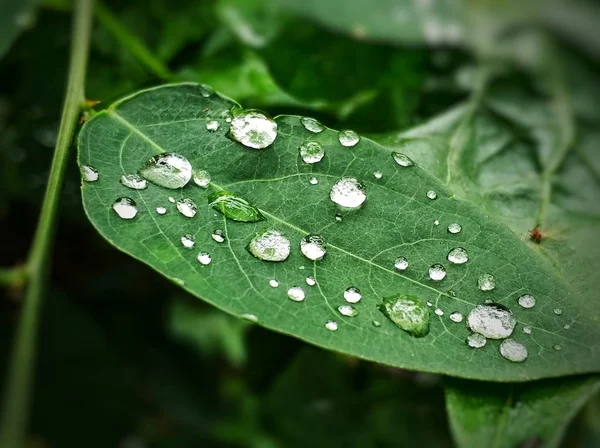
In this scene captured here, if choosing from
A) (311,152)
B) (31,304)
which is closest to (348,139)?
(311,152)

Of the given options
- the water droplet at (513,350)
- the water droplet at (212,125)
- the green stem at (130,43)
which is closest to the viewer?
the water droplet at (513,350)

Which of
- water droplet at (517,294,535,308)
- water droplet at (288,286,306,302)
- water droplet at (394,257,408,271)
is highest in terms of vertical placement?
water droplet at (394,257,408,271)

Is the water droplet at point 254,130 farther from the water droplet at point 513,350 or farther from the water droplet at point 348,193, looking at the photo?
the water droplet at point 513,350

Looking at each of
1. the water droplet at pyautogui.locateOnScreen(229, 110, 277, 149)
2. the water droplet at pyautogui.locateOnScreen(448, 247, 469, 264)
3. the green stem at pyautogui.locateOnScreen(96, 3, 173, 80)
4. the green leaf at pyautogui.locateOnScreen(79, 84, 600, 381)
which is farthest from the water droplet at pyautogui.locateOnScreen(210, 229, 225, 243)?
the green stem at pyautogui.locateOnScreen(96, 3, 173, 80)

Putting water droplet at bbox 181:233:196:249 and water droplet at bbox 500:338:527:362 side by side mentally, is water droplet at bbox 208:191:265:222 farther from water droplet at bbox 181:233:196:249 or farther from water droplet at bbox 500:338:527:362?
water droplet at bbox 500:338:527:362

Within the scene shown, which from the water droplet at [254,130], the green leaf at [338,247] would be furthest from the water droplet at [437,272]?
the water droplet at [254,130]

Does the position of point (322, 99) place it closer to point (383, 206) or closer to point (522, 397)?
point (383, 206)

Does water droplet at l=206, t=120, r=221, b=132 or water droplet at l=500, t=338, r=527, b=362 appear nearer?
water droplet at l=500, t=338, r=527, b=362
